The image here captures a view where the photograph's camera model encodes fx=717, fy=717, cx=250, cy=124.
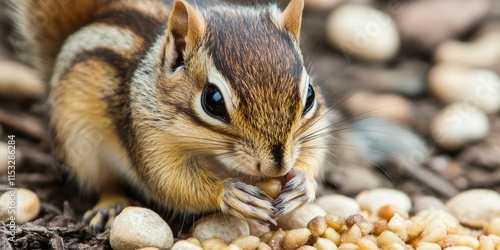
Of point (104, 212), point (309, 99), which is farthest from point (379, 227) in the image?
point (104, 212)

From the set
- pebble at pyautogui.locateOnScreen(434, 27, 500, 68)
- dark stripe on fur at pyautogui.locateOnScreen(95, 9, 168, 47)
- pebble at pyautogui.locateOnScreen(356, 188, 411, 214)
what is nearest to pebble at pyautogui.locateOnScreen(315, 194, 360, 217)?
pebble at pyautogui.locateOnScreen(356, 188, 411, 214)

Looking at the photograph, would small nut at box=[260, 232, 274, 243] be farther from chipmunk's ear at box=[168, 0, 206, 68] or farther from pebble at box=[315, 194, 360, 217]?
chipmunk's ear at box=[168, 0, 206, 68]

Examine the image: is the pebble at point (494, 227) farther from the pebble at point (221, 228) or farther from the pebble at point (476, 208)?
the pebble at point (221, 228)

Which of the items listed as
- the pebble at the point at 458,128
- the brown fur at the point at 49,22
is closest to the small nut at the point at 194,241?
the brown fur at the point at 49,22

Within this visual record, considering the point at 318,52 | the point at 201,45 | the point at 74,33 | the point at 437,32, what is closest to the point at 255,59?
the point at 201,45

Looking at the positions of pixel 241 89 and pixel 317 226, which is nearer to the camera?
pixel 241 89

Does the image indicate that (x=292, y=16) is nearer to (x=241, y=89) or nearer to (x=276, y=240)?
(x=241, y=89)
